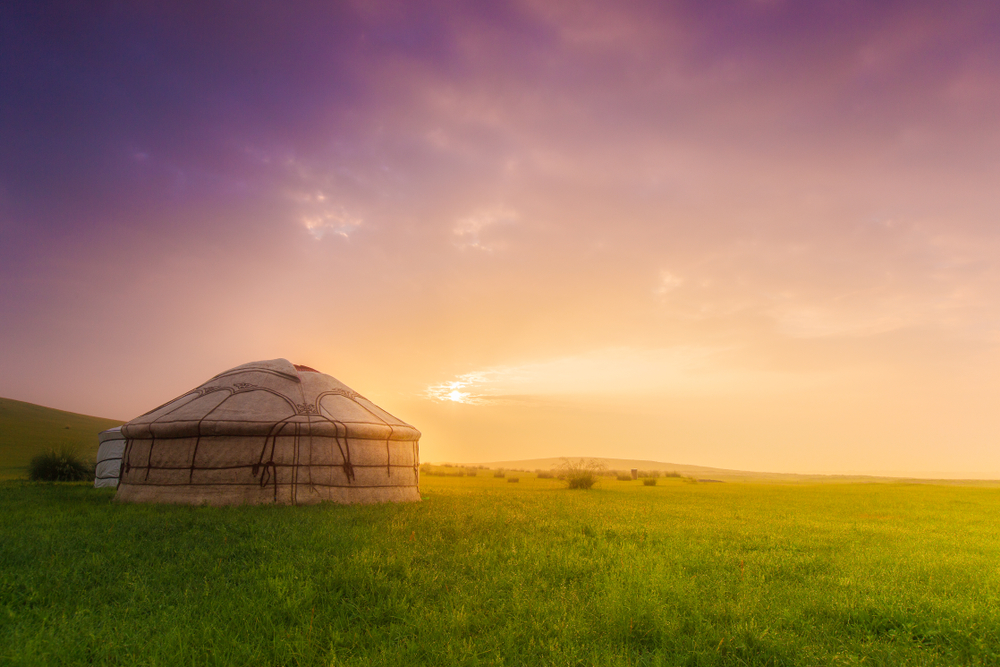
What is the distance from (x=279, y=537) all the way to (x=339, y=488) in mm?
4685

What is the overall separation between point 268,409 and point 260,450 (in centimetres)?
95

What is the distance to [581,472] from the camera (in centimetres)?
2159

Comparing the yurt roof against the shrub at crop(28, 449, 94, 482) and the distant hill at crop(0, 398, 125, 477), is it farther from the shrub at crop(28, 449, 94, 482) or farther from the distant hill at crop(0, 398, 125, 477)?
the distant hill at crop(0, 398, 125, 477)

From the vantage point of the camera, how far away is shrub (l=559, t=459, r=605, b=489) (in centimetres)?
2137

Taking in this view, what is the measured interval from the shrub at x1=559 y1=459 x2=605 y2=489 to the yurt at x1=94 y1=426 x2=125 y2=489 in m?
15.6

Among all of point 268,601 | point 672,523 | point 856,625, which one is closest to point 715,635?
point 856,625

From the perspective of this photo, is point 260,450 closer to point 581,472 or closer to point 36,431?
point 581,472

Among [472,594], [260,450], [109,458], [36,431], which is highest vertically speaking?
[36,431]

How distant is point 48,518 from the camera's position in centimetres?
881

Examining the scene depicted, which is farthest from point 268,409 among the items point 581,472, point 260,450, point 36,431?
point 36,431

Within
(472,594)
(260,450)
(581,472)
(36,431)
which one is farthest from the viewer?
(36,431)

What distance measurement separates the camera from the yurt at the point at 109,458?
16.1 meters

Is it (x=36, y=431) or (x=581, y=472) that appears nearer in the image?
(x=581, y=472)

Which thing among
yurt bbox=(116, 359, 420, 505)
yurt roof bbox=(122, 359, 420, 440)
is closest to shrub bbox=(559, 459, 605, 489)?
yurt roof bbox=(122, 359, 420, 440)
